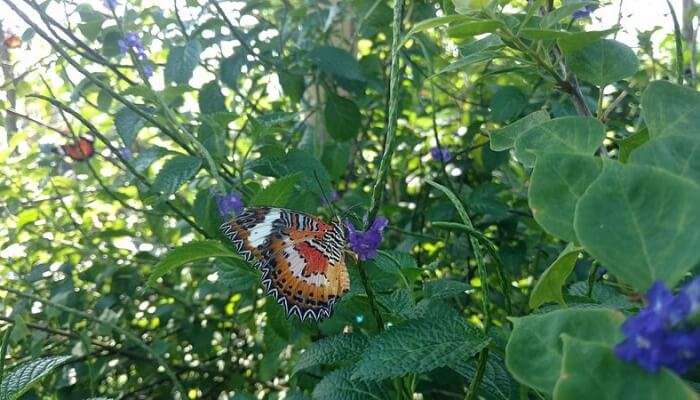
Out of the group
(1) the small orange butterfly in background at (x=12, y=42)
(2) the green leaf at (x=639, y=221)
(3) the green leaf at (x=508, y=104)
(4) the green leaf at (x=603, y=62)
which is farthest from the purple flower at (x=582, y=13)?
(1) the small orange butterfly in background at (x=12, y=42)

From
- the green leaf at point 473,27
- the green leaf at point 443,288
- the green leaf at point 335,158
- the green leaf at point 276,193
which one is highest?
the green leaf at point 473,27

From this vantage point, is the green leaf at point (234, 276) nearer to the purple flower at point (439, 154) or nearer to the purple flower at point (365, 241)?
the purple flower at point (365, 241)

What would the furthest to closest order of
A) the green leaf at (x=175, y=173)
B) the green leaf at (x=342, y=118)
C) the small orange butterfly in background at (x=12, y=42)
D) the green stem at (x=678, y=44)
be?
the small orange butterfly in background at (x=12, y=42) < the green leaf at (x=342, y=118) < the green leaf at (x=175, y=173) < the green stem at (x=678, y=44)

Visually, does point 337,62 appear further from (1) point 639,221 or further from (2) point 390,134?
(1) point 639,221

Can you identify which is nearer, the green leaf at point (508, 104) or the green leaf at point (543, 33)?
the green leaf at point (543, 33)

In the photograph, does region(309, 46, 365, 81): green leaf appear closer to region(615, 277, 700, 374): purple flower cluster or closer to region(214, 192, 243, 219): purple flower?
region(214, 192, 243, 219): purple flower

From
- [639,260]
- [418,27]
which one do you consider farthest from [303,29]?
[639,260]

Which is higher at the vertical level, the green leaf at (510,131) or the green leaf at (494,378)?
the green leaf at (510,131)

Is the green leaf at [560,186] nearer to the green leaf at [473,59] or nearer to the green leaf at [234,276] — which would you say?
the green leaf at [473,59]

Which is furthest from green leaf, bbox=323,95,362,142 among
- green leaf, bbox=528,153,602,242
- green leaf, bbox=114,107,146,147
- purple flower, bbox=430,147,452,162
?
green leaf, bbox=528,153,602,242

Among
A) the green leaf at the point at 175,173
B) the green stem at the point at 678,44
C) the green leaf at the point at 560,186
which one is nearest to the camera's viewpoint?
the green leaf at the point at 560,186
